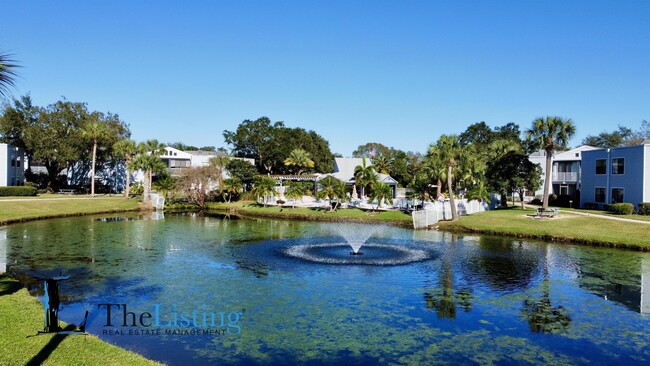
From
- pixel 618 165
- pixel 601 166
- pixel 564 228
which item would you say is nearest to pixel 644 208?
pixel 618 165

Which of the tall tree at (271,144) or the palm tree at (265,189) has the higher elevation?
the tall tree at (271,144)

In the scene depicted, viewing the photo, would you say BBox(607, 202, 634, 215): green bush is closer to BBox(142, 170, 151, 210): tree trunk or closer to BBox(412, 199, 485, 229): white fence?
BBox(412, 199, 485, 229): white fence

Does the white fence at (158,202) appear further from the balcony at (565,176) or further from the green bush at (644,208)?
the green bush at (644,208)

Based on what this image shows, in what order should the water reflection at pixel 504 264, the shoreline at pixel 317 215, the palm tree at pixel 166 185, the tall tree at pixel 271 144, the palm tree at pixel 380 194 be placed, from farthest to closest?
the tall tree at pixel 271 144 < the palm tree at pixel 166 185 < the palm tree at pixel 380 194 < the shoreline at pixel 317 215 < the water reflection at pixel 504 264

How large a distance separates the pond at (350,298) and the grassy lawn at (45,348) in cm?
138

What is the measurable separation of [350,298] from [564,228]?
24995mm

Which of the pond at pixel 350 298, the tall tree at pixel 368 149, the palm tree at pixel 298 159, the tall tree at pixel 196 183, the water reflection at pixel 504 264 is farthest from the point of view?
the tall tree at pixel 368 149

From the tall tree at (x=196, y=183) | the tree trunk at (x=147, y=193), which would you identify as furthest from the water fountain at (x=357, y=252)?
the tree trunk at (x=147, y=193)

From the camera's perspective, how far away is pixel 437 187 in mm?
49812

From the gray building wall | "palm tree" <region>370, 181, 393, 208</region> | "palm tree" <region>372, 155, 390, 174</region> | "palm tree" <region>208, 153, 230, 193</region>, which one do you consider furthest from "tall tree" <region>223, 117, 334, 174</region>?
the gray building wall

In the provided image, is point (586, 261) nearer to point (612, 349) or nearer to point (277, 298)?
point (612, 349)

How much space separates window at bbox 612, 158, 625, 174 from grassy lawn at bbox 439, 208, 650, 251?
387 inches

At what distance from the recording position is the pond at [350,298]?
1374cm

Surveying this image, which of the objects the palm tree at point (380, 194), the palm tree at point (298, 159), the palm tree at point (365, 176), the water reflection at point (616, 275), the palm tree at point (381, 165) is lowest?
the water reflection at point (616, 275)
